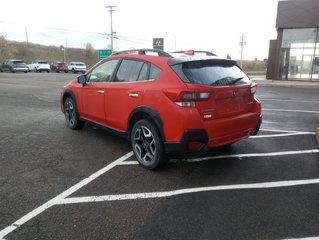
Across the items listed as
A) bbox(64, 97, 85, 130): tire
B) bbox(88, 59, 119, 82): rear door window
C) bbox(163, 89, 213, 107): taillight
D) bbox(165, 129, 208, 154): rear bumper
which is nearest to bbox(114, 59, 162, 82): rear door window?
Answer: bbox(88, 59, 119, 82): rear door window

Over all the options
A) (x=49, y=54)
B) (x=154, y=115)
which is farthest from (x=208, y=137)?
(x=49, y=54)

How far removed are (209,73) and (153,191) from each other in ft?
5.78

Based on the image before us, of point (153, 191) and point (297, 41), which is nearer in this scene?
point (153, 191)

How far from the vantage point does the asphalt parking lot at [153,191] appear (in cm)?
295

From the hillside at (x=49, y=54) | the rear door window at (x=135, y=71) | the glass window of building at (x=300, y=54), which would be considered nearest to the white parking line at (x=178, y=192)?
the rear door window at (x=135, y=71)

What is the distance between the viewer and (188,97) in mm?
3818

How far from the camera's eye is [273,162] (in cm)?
477

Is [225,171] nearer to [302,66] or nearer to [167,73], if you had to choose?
[167,73]

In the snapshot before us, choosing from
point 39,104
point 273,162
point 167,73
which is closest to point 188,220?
→ point 167,73

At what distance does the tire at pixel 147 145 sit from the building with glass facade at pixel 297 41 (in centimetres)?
2407

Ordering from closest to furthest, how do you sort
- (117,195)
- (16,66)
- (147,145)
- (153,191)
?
(117,195) → (153,191) → (147,145) → (16,66)

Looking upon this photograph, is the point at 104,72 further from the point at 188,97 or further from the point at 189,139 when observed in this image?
the point at 189,139

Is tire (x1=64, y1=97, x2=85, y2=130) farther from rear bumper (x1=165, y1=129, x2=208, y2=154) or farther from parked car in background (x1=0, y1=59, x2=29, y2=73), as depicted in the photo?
parked car in background (x1=0, y1=59, x2=29, y2=73)

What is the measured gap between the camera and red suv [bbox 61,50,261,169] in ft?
12.7
